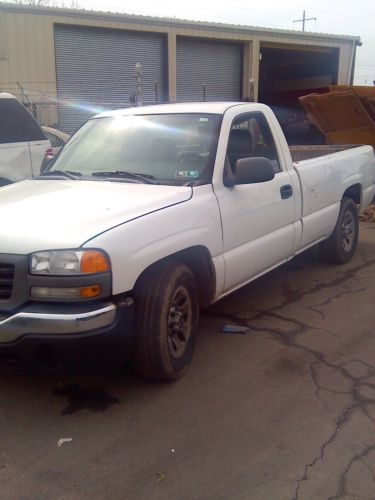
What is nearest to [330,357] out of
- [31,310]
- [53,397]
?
[53,397]

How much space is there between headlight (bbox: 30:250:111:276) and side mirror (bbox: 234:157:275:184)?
1493mm

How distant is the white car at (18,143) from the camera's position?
7609mm

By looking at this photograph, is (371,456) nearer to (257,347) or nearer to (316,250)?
(257,347)

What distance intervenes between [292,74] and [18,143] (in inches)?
1044

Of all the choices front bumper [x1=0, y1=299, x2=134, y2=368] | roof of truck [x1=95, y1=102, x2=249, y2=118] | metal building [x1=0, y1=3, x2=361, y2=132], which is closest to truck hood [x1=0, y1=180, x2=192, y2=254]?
front bumper [x1=0, y1=299, x2=134, y2=368]

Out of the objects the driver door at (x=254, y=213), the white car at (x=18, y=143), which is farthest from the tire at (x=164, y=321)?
the white car at (x=18, y=143)

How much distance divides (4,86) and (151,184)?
13.6 m

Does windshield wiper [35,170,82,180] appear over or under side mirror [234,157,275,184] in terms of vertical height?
under

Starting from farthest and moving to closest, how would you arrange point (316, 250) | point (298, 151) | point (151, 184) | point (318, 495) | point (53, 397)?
point (298, 151)
point (316, 250)
point (151, 184)
point (53, 397)
point (318, 495)

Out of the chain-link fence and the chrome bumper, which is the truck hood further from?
the chain-link fence

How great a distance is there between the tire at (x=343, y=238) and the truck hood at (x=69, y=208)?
310 centimetres

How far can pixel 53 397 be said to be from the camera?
3.60 meters

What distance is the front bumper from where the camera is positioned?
3020 millimetres

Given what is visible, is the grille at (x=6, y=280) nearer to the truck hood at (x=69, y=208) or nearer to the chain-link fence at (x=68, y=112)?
the truck hood at (x=69, y=208)
